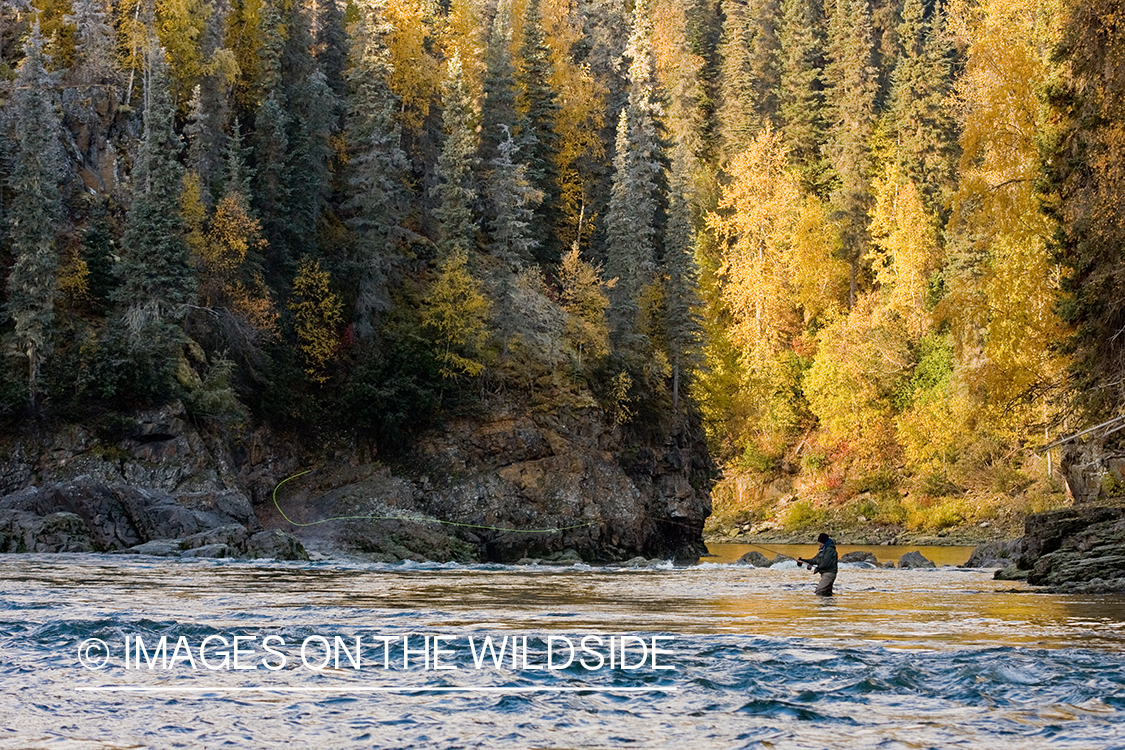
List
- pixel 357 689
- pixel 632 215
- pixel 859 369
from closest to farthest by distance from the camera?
1. pixel 357 689
2. pixel 632 215
3. pixel 859 369

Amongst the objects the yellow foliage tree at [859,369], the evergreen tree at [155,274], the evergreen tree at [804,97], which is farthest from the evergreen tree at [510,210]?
the evergreen tree at [804,97]

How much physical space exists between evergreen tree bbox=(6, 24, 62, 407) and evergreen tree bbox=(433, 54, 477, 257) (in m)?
16.0

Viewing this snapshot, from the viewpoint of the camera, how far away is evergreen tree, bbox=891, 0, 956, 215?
225 feet

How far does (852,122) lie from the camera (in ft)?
242

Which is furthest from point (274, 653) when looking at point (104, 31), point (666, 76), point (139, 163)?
point (666, 76)

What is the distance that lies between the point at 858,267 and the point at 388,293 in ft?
112

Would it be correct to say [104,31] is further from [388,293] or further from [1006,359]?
[1006,359]

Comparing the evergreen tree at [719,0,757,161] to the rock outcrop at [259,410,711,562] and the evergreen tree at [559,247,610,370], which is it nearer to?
the evergreen tree at [559,247,610,370]

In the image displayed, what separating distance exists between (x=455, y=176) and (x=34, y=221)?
18331 millimetres

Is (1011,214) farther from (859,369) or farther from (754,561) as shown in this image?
(859,369)

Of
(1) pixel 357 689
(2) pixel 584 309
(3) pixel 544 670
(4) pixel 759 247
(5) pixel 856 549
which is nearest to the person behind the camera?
(1) pixel 357 689

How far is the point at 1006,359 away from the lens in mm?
28391

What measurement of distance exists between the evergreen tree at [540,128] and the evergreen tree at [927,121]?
72.1 feet

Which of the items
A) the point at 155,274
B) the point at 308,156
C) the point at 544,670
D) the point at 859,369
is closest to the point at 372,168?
the point at 308,156
